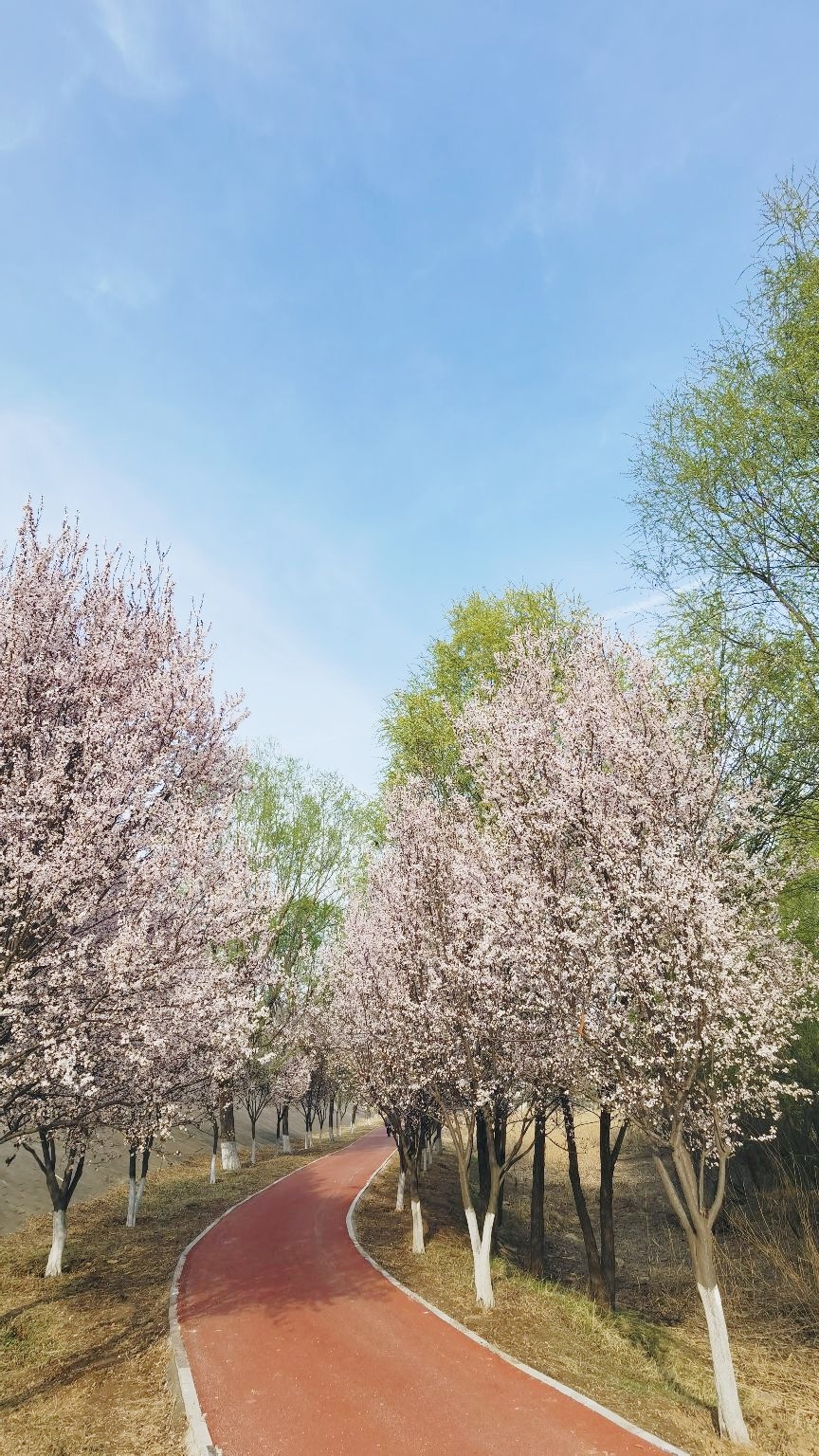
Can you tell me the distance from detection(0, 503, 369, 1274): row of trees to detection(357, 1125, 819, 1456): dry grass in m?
6.64

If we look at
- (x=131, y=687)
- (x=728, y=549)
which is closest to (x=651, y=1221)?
(x=728, y=549)

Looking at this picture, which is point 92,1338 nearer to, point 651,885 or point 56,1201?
point 56,1201

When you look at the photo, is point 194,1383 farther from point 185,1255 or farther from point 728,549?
point 728,549

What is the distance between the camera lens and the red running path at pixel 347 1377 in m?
9.55

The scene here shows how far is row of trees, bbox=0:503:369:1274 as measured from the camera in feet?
35.8

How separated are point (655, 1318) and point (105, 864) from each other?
14.5 meters

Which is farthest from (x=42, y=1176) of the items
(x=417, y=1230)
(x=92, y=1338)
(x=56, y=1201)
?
(x=92, y=1338)

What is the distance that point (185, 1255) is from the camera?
61.8ft

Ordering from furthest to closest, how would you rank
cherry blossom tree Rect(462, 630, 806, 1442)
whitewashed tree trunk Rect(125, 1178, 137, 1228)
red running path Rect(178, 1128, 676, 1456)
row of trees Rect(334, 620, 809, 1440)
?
1. whitewashed tree trunk Rect(125, 1178, 137, 1228)
2. row of trees Rect(334, 620, 809, 1440)
3. cherry blossom tree Rect(462, 630, 806, 1442)
4. red running path Rect(178, 1128, 676, 1456)

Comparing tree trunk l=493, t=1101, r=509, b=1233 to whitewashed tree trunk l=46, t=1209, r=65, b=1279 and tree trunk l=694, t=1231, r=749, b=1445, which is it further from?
whitewashed tree trunk l=46, t=1209, r=65, b=1279

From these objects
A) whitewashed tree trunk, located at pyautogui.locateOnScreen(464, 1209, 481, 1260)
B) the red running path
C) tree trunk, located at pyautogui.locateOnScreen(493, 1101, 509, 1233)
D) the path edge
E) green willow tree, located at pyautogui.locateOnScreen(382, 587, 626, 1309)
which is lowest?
the red running path

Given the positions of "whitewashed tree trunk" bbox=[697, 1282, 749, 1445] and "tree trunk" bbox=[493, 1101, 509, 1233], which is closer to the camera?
"whitewashed tree trunk" bbox=[697, 1282, 749, 1445]

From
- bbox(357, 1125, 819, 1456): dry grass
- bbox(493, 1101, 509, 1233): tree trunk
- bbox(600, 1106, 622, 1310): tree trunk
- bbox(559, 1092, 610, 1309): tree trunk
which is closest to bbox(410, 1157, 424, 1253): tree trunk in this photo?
bbox(357, 1125, 819, 1456): dry grass

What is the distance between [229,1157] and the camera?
Result: 33875 millimetres
